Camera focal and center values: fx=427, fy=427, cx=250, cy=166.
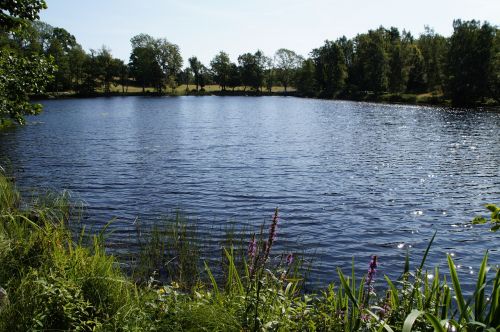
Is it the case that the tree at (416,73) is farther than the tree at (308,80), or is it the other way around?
the tree at (308,80)

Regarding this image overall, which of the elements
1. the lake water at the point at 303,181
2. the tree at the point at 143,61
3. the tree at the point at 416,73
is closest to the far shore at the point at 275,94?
the tree at the point at 143,61

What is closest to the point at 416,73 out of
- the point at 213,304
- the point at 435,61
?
the point at 435,61

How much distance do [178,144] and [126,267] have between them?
105 ft

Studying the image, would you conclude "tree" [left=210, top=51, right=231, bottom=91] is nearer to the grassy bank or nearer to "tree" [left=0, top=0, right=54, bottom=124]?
"tree" [left=0, top=0, right=54, bottom=124]

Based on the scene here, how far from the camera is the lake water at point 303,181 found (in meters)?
16.6

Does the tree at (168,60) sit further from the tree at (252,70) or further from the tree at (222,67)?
the tree at (252,70)

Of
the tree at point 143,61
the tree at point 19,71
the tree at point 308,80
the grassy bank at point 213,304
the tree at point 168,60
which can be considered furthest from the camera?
the tree at point 168,60

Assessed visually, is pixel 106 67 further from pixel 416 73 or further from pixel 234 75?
pixel 416 73

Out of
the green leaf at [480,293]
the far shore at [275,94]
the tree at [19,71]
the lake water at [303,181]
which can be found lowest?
the lake water at [303,181]

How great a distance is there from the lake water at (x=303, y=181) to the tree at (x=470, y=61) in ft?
150

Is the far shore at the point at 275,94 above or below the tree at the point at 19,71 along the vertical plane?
above

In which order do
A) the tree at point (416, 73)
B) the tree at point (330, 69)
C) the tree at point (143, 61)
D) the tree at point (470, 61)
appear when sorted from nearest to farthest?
the tree at point (470, 61) → the tree at point (416, 73) → the tree at point (330, 69) → the tree at point (143, 61)

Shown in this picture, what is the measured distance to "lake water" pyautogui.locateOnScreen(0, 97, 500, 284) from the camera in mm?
16609

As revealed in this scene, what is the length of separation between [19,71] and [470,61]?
101698 millimetres
